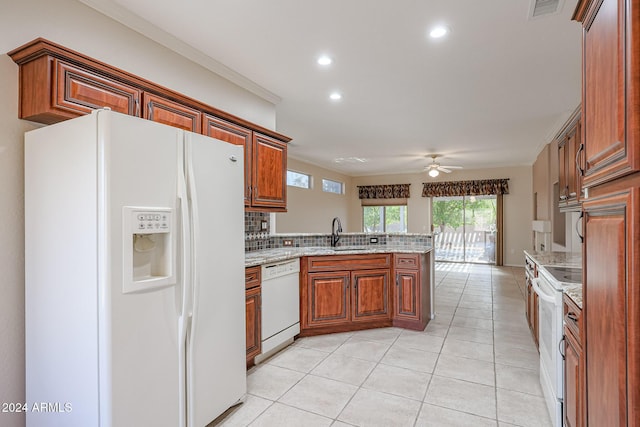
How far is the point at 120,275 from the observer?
145cm

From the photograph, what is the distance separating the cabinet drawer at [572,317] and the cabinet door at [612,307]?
24 cm

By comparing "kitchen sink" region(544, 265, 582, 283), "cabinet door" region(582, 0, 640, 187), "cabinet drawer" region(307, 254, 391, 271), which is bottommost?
"cabinet drawer" region(307, 254, 391, 271)

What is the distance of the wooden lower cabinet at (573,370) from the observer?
137cm

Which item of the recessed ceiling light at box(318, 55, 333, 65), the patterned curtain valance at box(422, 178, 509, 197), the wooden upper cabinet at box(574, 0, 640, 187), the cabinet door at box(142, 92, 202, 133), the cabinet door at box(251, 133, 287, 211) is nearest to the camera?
the wooden upper cabinet at box(574, 0, 640, 187)

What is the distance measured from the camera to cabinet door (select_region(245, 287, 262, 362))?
8.74 feet

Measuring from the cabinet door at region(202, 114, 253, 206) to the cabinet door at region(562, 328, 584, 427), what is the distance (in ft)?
8.11

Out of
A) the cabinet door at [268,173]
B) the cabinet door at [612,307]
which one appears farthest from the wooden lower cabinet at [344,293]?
the cabinet door at [612,307]

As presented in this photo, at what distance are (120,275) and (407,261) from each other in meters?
2.90

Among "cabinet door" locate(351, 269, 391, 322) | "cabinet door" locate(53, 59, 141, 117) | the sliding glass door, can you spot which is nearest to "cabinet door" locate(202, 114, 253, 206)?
"cabinet door" locate(53, 59, 141, 117)

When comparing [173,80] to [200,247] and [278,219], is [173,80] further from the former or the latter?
[278,219]

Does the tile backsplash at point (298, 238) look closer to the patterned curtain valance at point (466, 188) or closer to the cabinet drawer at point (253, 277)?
the cabinet drawer at point (253, 277)

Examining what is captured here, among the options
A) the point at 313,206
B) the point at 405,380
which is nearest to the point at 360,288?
the point at 405,380

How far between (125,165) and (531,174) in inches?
364

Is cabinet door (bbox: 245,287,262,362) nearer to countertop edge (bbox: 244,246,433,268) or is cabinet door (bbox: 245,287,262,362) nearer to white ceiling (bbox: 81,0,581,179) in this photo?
countertop edge (bbox: 244,246,433,268)
